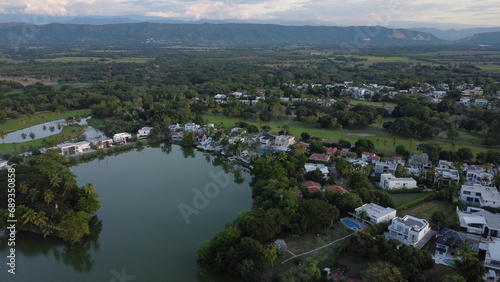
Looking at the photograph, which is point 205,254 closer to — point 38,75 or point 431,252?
point 431,252

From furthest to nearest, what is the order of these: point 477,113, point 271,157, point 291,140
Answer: point 477,113, point 291,140, point 271,157

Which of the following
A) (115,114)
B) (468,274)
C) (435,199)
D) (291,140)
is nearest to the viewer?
(468,274)

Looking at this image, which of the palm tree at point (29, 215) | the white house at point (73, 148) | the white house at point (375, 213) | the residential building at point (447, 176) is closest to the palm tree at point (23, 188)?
the palm tree at point (29, 215)

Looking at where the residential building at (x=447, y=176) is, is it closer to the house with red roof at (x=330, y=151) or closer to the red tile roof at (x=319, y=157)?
the red tile roof at (x=319, y=157)

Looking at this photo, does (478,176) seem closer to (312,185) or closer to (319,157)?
(319,157)

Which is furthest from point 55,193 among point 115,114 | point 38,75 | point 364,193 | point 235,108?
point 38,75

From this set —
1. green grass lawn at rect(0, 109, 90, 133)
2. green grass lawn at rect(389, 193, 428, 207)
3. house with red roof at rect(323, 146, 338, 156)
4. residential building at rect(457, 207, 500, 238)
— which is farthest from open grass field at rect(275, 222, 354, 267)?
green grass lawn at rect(0, 109, 90, 133)

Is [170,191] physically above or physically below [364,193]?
below

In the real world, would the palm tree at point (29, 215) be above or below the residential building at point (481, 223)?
below
